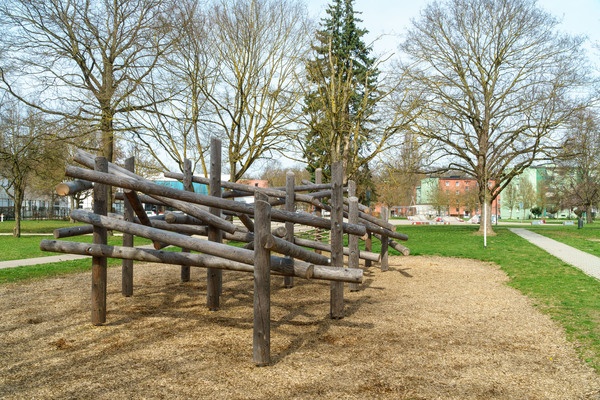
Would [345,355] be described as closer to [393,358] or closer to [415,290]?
[393,358]

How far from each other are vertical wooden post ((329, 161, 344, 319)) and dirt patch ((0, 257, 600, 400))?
215 mm

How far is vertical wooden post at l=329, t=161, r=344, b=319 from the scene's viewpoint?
6188 millimetres

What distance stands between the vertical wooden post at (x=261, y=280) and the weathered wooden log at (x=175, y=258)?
30 centimetres

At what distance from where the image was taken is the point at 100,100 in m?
17.8

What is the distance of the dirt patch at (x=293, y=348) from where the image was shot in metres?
3.87

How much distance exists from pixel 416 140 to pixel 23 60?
16251mm

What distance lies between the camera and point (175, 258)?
5.46 metres

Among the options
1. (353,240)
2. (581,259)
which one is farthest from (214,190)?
(581,259)

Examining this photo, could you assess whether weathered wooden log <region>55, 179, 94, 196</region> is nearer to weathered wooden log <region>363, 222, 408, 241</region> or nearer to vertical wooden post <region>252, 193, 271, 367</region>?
vertical wooden post <region>252, 193, 271, 367</region>

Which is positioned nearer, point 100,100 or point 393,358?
point 393,358

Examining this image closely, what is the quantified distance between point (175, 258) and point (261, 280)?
4.82 ft

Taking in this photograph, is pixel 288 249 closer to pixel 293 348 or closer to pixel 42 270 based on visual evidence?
pixel 293 348

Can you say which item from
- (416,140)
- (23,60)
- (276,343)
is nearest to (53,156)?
(23,60)

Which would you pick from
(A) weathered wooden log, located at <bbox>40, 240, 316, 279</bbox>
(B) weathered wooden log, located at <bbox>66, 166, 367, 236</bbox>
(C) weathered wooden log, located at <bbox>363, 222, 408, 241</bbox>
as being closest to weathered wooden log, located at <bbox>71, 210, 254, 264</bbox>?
(A) weathered wooden log, located at <bbox>40, 240, 316, 279</bbox>
